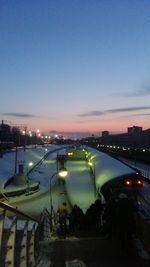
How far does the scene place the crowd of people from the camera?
12.0 metres

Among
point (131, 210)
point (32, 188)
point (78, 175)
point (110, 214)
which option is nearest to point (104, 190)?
point (110, 214)

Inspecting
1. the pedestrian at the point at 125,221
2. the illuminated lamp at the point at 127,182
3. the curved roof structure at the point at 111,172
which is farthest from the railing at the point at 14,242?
the curved roof structure at the point at 111,172

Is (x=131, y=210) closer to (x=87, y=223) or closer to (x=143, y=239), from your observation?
(x=143, y=239)

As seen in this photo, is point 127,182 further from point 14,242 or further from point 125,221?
point 14,242

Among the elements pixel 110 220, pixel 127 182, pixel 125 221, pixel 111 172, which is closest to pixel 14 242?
pixel 125 221

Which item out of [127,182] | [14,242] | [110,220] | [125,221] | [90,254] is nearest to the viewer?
[14,242]

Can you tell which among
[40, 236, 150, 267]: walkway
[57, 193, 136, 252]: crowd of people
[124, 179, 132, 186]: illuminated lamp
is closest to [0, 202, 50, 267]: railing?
[40, 236, 150, 267]: walkway

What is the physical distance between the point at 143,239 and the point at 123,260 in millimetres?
1775

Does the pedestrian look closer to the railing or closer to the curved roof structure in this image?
the railing

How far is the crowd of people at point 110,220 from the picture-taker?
12.0m

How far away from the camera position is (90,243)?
12.7 m

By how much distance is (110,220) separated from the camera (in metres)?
13.6

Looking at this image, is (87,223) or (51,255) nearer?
(51,255)

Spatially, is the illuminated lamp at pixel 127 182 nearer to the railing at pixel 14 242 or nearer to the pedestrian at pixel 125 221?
the pedestrian at pixel 125 221
